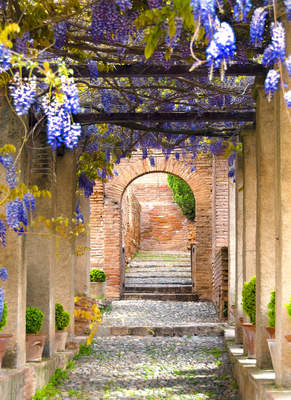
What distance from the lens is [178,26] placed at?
130 inches

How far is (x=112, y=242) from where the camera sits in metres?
14.4

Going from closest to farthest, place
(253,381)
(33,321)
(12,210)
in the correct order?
(253,381) → (12,210) → (33,321)

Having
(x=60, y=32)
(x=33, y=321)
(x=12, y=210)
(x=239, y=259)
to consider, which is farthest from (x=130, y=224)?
(x=60, y=32)

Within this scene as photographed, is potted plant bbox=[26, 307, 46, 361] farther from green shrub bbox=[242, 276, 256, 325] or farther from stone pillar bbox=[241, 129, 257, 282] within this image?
stone pillar bbox=[241, 129, 257, 282]

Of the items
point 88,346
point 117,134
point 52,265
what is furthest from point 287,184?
point 88,346

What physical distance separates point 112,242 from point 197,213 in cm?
198

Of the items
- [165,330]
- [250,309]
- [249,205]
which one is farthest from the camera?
[165,330]

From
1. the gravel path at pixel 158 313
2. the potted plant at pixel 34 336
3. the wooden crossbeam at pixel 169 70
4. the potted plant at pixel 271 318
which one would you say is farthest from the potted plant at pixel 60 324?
the gravel path at pixel 158 313

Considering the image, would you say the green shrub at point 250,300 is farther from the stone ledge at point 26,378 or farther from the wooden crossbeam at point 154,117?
the stone ledge at point 26,378

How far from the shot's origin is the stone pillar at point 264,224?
488 centimetres

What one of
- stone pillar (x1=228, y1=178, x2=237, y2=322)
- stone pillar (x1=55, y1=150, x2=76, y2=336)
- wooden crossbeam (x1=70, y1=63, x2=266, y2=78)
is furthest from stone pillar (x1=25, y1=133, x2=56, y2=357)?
stone pillar (x1=228, y1=178, x2=237, y2=322)

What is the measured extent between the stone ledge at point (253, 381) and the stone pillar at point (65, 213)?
2104mm

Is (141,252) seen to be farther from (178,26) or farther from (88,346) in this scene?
(178,26)

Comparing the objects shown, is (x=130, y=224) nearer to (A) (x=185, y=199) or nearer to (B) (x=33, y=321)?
(A) (x=185, y=199)
